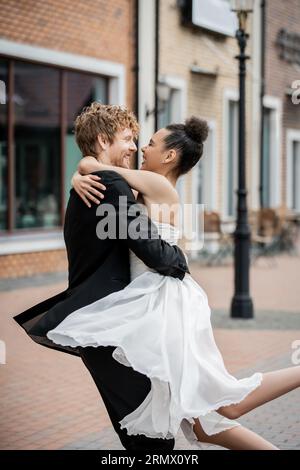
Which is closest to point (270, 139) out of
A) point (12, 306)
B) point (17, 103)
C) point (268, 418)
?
point (17, 103)

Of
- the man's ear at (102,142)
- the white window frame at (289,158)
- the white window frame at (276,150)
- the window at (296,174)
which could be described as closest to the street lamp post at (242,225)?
the man's ear at (102,142)

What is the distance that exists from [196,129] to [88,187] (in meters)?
0.54

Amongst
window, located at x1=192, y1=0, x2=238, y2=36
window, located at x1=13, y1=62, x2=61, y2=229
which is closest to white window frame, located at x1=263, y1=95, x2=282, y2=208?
window, located at x1=192, y1=0, x2=238, y2=36

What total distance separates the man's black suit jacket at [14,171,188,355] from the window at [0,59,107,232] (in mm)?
9921

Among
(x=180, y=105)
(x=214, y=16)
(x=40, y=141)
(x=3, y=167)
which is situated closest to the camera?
(x=3, y=167)

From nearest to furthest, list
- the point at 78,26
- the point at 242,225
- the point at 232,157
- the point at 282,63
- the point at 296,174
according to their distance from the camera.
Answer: the point at 242,225, the point at 78,26, the point at 232,157, the point at 282,63, the point at 296,174

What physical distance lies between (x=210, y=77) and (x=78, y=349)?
1552 cm

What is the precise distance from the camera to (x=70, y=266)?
3574 millimetres

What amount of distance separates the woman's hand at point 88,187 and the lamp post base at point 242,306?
21.8ft

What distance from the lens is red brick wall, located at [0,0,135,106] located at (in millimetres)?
12727

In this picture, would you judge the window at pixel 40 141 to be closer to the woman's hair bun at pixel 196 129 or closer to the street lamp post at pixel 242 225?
the street lamp post at pixel 242 225

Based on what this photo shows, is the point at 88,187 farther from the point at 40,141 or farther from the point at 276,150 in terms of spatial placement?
the point at 276,150

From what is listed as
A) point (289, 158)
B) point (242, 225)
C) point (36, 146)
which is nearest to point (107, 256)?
point (242, 225)

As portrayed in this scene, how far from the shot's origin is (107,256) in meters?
3.47
